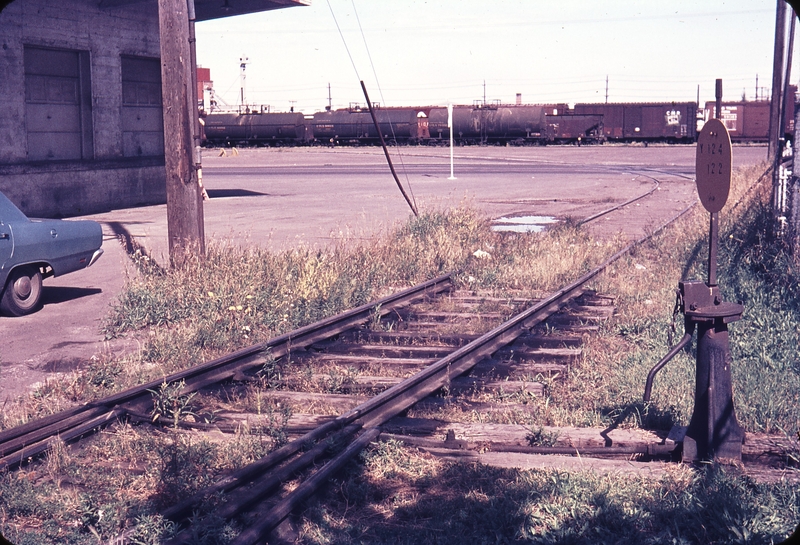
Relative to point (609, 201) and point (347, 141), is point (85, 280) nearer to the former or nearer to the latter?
point (609, 201)

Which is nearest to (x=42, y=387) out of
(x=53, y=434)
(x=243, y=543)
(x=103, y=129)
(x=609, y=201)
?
(x=53, y=434)

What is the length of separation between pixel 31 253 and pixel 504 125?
184 feet

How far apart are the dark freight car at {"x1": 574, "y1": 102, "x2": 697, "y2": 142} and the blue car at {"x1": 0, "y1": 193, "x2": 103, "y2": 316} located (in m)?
59.3

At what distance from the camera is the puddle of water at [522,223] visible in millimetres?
16000

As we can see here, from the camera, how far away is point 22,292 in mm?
9039

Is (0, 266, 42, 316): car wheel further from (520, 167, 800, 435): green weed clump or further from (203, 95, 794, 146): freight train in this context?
(203, 95, 794, 146): freight train

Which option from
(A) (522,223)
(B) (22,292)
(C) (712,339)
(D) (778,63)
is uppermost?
(D) (778,63)

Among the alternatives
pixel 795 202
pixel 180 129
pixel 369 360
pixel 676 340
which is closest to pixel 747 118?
pixel 795 202

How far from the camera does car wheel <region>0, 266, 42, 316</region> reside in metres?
8.84

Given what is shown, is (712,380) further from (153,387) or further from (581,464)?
(153,387)

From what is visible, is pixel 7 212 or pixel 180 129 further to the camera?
pixel 180 129

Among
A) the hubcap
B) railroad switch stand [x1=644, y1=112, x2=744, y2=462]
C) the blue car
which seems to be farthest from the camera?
the hubcap

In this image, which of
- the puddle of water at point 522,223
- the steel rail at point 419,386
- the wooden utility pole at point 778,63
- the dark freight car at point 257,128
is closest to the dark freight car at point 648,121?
the dark freight car at point 257,128

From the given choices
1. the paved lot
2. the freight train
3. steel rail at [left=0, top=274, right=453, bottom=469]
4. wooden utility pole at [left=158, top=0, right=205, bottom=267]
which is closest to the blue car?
the paved lot
